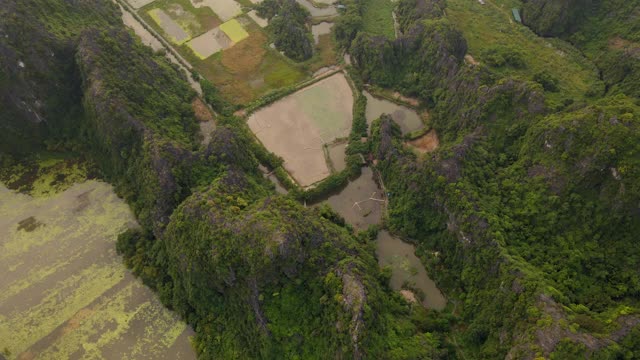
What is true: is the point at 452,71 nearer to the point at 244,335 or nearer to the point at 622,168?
the point at 622,168

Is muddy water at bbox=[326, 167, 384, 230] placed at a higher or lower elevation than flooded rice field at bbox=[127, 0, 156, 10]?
lower

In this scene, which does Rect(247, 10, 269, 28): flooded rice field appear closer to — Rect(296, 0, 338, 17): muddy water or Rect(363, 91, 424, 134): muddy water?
Rect(296, 0, 338, 17): muddy water

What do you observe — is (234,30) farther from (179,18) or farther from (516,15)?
(516,15)

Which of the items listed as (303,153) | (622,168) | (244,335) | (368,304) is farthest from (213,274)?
(622,168)

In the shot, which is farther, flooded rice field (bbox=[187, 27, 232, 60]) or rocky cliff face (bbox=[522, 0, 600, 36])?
flooded rice field (bbox=[187, 27, 232, 60])

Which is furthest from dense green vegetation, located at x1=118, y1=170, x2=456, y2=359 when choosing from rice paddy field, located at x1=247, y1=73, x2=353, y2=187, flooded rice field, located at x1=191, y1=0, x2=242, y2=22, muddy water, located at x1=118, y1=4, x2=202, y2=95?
flooded rice field, located at x1=191, y1=0, x2=242, y2=22

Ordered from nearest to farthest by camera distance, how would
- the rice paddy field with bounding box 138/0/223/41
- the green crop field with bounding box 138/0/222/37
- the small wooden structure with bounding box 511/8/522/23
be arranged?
1. the small wooden structure with bounding box 511/8/522/23
2. the rice paddy field with bounding box 138/0/223/41
3. the green crop field with bounding box 138/0/222/37
